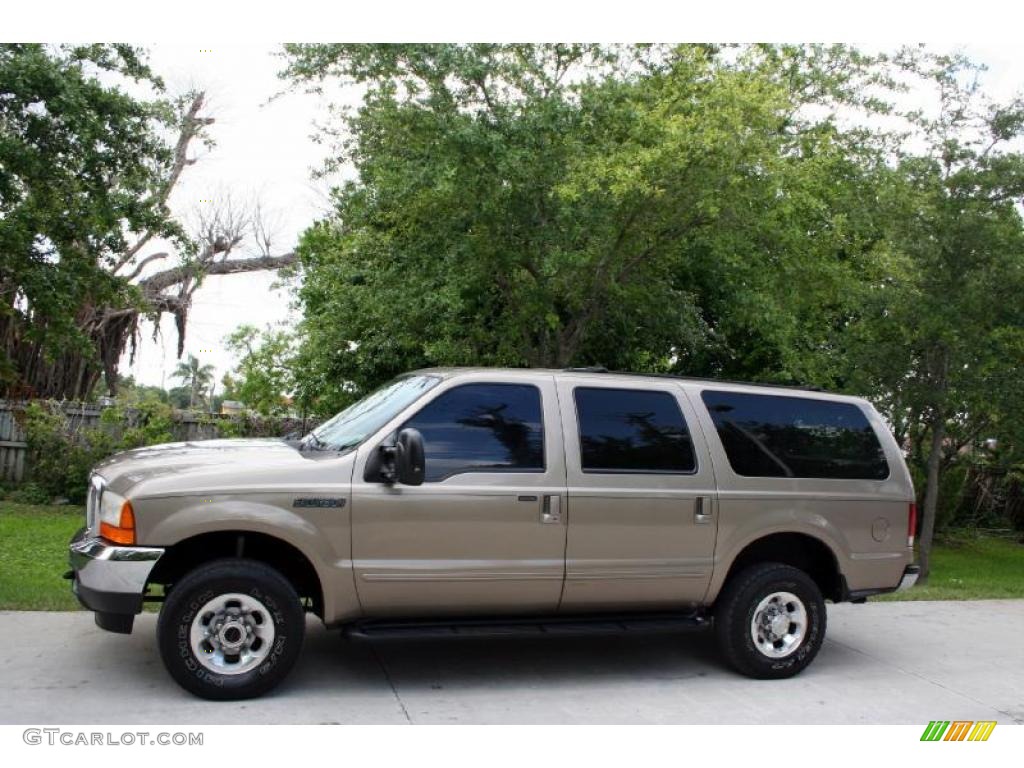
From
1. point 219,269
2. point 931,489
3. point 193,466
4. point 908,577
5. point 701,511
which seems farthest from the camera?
point 219,269

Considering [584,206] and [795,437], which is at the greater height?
[584,206]

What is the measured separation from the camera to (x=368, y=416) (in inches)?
266

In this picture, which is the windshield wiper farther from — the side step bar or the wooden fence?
the wooden fence

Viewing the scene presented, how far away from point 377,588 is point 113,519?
5.04 feet

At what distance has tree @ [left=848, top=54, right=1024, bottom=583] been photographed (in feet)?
35.6

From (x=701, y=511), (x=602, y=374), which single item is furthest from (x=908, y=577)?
(x=602, y=374)

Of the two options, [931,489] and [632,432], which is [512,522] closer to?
[632,432]

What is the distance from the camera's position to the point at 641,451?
22.1 feet

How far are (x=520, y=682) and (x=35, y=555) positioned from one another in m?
6.52

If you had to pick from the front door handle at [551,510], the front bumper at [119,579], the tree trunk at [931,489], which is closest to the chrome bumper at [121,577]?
the front bumper at [119,579]

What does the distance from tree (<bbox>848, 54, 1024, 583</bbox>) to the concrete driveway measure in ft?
12.6

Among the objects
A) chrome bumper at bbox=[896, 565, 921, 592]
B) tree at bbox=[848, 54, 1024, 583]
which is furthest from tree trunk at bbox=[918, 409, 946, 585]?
chrome bumper at bbox=[896, 565, 921, 592]

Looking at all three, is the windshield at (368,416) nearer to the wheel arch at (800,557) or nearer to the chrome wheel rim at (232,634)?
the chrome wheel rim at (232,634)

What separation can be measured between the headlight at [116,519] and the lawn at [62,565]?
2.30 meters
